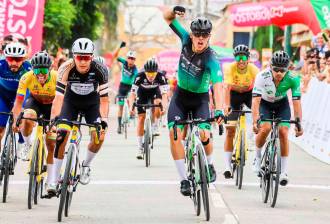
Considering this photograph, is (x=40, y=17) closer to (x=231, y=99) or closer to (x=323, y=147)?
(x=323, y=147)

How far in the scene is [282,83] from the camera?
14.2 meters

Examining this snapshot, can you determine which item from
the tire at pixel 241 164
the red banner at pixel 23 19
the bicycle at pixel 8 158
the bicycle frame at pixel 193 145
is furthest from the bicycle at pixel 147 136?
the bicycle frame at pixel 193 145

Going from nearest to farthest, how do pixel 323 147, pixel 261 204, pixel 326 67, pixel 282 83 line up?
pixel 261 204 → pixel 282 83 → pixel 323 147 → pixel 326 67

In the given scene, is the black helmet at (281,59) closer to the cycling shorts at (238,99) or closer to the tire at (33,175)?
the cycling shorts at (238,99)

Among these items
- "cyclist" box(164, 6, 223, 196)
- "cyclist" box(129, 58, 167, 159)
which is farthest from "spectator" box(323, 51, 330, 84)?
"cyclist" box(164, 6, 223, 196)

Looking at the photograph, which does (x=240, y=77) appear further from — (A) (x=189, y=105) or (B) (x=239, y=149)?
(A) (x=189, y=105)

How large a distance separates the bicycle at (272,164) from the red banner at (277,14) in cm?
1787

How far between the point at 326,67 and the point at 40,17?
306 inches

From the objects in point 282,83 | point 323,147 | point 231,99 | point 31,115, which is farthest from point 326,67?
point 31,115

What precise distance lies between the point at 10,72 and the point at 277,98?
3.68 m

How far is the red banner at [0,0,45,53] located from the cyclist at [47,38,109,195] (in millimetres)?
13633

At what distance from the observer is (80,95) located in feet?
41.0

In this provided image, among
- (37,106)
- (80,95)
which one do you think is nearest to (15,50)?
(37,106)

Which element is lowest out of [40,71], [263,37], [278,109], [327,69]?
[278,109]
